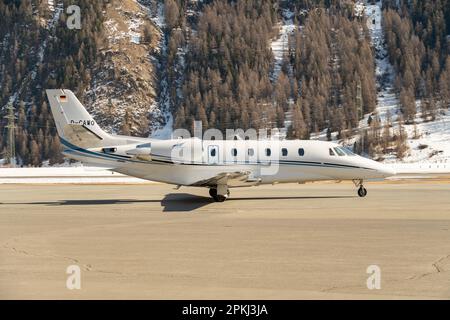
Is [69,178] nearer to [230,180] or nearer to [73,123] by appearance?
[73,123]

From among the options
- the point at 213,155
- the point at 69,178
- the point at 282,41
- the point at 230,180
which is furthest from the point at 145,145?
the point at 282,41

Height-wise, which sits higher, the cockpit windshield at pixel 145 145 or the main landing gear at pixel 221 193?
the cockpit windshield at pixel 145 145

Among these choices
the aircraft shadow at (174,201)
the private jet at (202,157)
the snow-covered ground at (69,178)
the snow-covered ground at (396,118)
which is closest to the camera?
the aircraft shadow at (174,201)

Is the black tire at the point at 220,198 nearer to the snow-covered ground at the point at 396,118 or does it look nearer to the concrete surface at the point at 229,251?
the concrete surface at the point at 229,251

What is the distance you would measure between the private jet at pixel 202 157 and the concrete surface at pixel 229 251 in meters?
2.72

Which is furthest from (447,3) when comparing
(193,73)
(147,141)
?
(147,141)

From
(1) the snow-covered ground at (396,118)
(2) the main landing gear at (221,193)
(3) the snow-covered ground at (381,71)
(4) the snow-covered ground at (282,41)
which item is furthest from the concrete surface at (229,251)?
(4) the snow-covered ground at (282,41)

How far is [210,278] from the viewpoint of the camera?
10281 mm

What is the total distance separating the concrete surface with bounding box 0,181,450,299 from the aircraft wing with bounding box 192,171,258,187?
1.18 m

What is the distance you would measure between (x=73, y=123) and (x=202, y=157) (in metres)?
5.97

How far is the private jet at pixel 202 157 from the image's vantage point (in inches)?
1046

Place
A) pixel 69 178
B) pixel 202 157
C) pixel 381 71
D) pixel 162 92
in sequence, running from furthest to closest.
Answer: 1. pixel 381 71
2. pixel 162 92
3. pixel 69 178
4. pixel 202 157

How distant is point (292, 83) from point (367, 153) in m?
45.8

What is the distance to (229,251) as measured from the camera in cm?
1316
